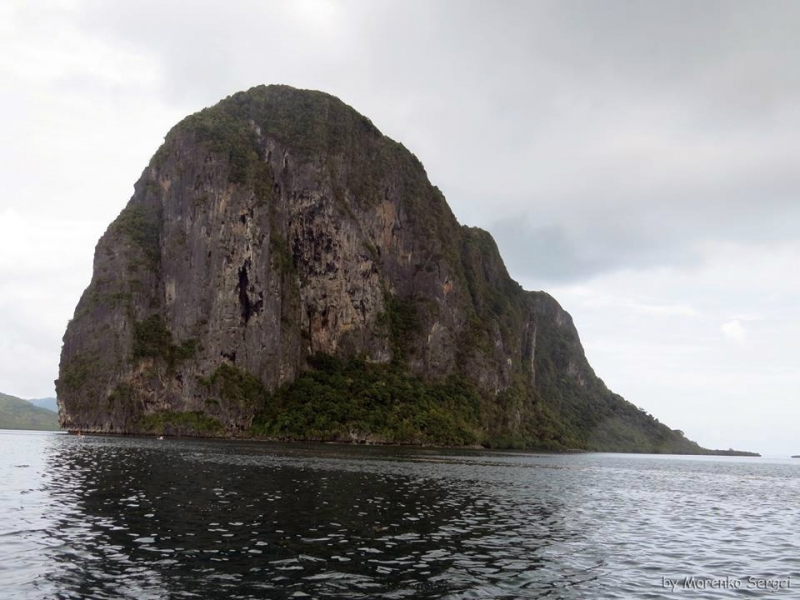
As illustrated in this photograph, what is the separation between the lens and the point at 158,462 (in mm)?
62062

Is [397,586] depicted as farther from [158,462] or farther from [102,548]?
[158,462]

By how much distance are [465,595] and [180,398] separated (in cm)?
16231

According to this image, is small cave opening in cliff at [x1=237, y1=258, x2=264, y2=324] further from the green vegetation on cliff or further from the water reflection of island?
the water reflection of island

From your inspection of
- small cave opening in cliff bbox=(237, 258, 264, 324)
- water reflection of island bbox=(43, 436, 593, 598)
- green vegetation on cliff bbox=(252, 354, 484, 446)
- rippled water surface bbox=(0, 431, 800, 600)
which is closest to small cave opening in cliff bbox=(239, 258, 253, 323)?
small cave opening in cliff bbox=(237, 258, 264, 324)

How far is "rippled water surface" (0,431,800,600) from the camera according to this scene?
2039 cm

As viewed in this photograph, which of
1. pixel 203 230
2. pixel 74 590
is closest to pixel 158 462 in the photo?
pixel 74 590

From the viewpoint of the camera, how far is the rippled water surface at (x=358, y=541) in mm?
20391

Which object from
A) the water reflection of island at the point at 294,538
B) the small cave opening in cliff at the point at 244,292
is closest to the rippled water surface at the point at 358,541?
the water reflection of island at the point at 294,538

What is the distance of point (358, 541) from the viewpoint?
27.3 meters

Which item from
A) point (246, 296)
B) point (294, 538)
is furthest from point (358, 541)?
point (246, 296)

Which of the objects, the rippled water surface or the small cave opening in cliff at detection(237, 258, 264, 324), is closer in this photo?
the rippled water surface

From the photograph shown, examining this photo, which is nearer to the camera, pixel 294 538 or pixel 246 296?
pixel 294 538

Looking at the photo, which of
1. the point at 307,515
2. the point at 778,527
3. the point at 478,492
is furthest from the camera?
the point at 478,492

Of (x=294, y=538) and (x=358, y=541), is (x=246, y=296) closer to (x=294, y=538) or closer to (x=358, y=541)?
(x=294, y=538)
